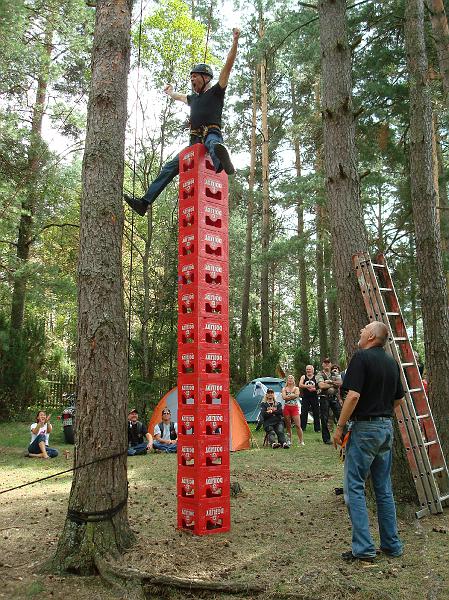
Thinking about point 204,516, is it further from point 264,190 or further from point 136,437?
point 264,190

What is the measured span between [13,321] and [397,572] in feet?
54.7

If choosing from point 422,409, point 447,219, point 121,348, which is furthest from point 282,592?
point 447,219

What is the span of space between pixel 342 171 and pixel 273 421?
730 centimetres

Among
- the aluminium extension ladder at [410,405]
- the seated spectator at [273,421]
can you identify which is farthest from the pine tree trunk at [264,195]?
the aluminium extension ladder at [410,405]

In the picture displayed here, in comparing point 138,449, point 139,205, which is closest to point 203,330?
point 139,205

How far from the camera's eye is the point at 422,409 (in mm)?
6324

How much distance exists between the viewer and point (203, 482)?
18.1 feet

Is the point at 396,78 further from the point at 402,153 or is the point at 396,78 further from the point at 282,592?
the point at 282,592

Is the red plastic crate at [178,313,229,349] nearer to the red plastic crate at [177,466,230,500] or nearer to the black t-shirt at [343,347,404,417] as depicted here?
the red plastic crate at [177,466,230,500]

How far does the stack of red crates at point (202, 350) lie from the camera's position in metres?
5.53

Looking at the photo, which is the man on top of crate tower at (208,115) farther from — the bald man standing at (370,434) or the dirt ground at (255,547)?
the dirt ground at (255,547)

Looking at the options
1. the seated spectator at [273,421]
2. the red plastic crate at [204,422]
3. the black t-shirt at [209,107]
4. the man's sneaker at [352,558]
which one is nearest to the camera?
the man's sneaker at [352,558]

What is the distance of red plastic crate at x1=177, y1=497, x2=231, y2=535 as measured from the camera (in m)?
5.41

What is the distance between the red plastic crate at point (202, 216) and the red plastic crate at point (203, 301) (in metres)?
0.64
